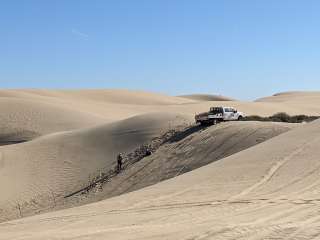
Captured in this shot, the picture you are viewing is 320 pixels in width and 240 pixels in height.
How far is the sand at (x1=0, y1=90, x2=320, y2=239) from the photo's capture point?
933cm

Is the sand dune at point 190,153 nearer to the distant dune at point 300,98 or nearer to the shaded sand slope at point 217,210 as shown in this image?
the shaded sand slope at point 217,210

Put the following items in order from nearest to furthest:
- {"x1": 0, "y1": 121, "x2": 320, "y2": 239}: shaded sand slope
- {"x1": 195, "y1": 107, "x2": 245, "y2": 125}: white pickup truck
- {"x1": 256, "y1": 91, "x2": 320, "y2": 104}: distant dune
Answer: {"x1": 0, "y1": 121, "x2": 320, "y2": 239}: shaded sand slope
{"x1": 195, "y1": 107, "x2": 245, "y2": 125}: white pickup truck
{"x1": 256, "y1": 91, "x2": 320, "y2": 104}: distant dune

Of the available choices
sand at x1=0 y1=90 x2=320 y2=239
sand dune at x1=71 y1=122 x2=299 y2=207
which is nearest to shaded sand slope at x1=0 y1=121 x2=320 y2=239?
sand at x1=0 y1=90 x2=320 y2=239

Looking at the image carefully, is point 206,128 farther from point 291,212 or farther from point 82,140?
point 291,212

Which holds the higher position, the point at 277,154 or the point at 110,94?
the point at 110,94

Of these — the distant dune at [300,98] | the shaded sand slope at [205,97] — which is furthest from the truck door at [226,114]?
the shaded sand slope at [205,97]

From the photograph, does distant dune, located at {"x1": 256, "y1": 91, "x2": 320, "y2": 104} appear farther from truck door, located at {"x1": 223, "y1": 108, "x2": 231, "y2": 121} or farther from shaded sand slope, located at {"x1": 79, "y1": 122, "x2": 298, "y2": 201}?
shaded sand slope, located at {"x1": 79, "y1": 122, "x2": 298, "y2": 201}

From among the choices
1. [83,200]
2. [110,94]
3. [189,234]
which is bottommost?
[83,200]

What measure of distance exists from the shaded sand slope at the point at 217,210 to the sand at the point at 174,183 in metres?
0.02

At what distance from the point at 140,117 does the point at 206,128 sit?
33.9ft

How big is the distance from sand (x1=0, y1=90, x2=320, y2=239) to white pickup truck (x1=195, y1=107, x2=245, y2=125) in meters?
2.15

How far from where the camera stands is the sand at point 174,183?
9.33 meters

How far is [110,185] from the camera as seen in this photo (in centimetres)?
2645

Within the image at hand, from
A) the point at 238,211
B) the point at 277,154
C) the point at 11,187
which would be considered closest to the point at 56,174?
the point at 11,187
